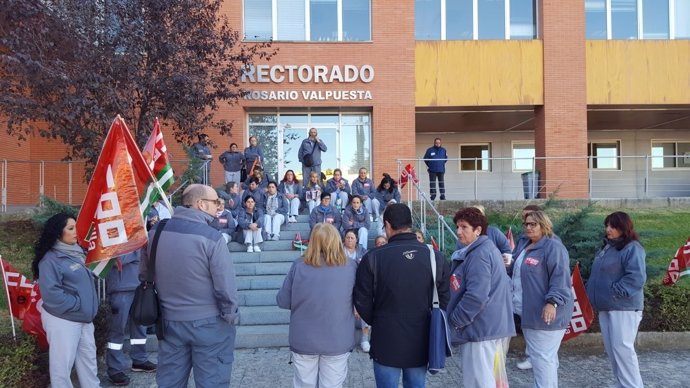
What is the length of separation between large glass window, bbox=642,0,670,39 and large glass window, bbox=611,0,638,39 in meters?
0.32

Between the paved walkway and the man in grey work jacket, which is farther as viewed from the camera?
the paved walkway

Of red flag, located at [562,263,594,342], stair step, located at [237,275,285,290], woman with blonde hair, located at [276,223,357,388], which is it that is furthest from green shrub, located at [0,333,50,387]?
red flag, located at [562,263,594,342]

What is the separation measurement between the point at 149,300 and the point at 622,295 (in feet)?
13.3

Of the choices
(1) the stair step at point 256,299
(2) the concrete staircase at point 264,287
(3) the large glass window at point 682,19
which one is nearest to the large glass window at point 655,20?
(3) the large glass window at point 682,19

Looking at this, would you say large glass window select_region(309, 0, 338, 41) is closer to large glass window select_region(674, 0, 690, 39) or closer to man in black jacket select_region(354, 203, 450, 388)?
large glass window select_region(674, 0, 690, 39)

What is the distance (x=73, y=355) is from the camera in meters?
4.96

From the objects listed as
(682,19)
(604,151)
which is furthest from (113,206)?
(604,151)

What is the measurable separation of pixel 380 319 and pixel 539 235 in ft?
6.02

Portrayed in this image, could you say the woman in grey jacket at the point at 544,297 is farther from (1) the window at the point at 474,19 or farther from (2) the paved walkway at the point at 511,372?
(1) the window at the point at 474,19

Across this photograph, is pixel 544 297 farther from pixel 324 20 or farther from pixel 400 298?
pixel 324 20

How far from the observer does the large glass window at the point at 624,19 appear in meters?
17.1

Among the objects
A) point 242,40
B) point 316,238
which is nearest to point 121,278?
point 316,238

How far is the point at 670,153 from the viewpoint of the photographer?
22.9 m

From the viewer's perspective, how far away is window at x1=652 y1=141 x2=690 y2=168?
22.5 m
